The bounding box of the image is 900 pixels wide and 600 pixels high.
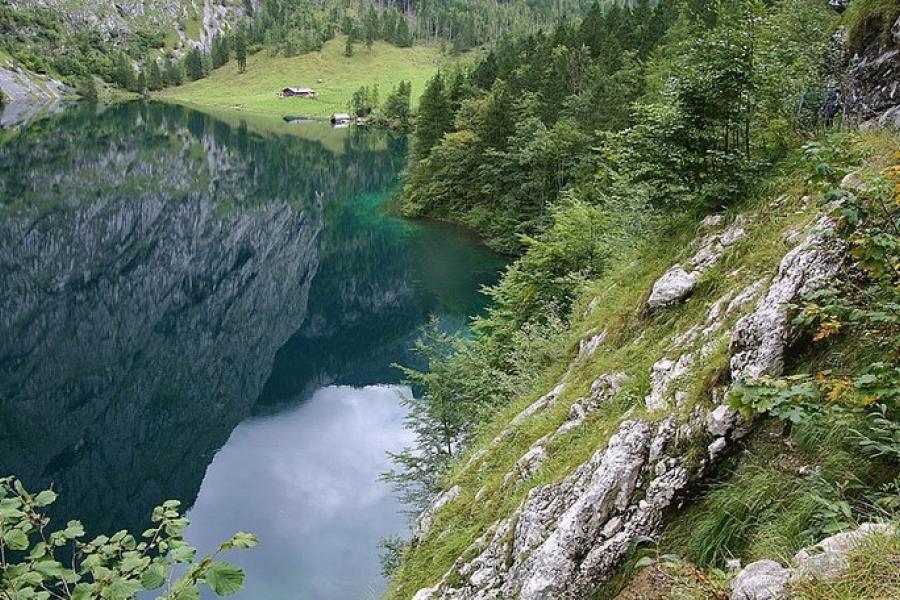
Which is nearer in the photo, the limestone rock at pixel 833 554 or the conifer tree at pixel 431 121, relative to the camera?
the limestone rock at pixel 833 554

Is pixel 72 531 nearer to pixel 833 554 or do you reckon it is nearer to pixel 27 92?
pixel 833 554

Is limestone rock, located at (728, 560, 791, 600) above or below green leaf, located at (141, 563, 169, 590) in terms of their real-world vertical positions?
above

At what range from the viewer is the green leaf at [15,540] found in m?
4.16

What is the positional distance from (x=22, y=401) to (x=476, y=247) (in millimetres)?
32698

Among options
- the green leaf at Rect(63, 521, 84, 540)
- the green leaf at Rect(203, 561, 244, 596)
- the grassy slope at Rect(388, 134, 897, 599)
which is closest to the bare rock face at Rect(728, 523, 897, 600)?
the grassy slope at Rect(388, 134, 897, 599)

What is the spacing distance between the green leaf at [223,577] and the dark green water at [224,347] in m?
16.5

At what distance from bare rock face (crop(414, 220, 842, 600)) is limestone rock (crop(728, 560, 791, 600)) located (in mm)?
1798

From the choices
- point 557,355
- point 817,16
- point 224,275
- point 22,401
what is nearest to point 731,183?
point 557,355

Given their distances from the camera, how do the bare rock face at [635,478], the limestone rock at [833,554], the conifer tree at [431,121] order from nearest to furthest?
the limestone rock at [833,554], the bare rock face at [635,478], the conifer tree at [431,121]

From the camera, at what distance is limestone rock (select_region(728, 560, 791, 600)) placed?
3.89 meters

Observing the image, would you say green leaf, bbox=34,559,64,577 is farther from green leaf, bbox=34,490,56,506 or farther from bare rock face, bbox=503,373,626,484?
bare rock face, bbox=503,373,626,484

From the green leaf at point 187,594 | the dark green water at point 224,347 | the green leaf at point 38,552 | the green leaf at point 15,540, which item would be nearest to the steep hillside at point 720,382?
the green leaf at point 187,594

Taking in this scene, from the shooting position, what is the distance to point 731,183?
36.6ft

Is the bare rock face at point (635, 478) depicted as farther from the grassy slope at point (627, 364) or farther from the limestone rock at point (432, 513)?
the limestone rock at point (432, 513)
